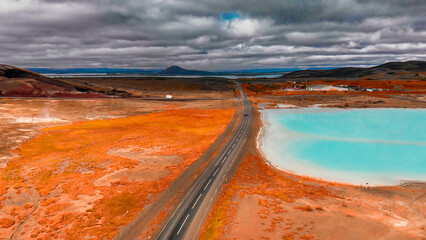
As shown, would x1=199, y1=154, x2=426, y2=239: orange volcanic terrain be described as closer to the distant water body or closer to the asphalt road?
the asphalt road

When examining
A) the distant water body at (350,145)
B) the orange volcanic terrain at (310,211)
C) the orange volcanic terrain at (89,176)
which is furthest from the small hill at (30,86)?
the orange volcanic terrain at (310,211)

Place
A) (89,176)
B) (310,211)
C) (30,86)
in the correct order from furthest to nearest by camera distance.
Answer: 1. (30,86)
2. (89,176)
3. (310,211)

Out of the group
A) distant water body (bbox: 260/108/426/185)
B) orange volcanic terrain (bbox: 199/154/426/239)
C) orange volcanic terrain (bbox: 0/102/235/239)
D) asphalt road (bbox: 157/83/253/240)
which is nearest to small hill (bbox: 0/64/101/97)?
orange volcanic terrain (bbox: 0/102/235/239)

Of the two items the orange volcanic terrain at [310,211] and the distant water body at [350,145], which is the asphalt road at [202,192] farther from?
the distant water body at [350,145]

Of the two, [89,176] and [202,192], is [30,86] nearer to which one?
[89,176]

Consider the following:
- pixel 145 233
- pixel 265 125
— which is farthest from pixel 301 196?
pixel 265 125

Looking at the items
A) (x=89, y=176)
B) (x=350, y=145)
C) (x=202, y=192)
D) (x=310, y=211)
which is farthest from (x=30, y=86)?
(x=310, y=211)
